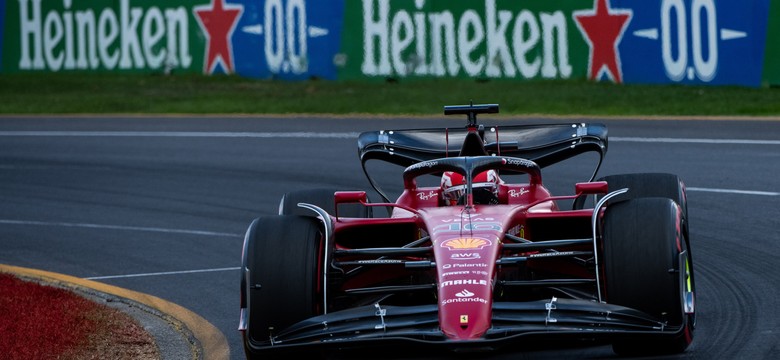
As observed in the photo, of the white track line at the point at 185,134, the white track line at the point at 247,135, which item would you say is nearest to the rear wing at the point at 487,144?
the white track line at the point at 247,135

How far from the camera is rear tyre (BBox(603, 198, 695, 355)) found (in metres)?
6.91

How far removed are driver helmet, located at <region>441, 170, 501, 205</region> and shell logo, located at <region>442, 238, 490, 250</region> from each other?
39.0 inches

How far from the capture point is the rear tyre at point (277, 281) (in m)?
7.10

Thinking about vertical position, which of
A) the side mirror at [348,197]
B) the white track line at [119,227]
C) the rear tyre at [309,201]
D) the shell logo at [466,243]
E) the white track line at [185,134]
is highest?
the side mirror at [348,197]

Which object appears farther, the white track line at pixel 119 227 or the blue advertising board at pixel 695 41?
the blue advertising board at pixel 695 41

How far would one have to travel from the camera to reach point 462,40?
71.4 feet

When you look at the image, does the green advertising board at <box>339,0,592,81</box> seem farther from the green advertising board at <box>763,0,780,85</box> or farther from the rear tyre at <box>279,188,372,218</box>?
the rear tyre at <box>279,188,372,218</box>

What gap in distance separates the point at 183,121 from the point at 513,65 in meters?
4.71

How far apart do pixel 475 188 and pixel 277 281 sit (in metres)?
1.63

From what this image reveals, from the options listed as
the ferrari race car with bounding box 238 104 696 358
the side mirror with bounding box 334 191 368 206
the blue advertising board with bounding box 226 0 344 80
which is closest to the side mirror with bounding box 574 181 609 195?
the ferrari race car with bounding box 238 104 696 358

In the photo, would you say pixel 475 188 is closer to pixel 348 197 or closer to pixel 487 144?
pixel 348 197

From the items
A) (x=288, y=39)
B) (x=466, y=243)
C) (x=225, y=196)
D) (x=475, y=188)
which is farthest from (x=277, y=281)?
(x=288, y=39)

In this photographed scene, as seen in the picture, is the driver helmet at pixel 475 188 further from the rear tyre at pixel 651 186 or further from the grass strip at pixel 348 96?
the grass strip at pixel 348 96

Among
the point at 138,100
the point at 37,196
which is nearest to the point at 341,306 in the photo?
the point at 37,196
